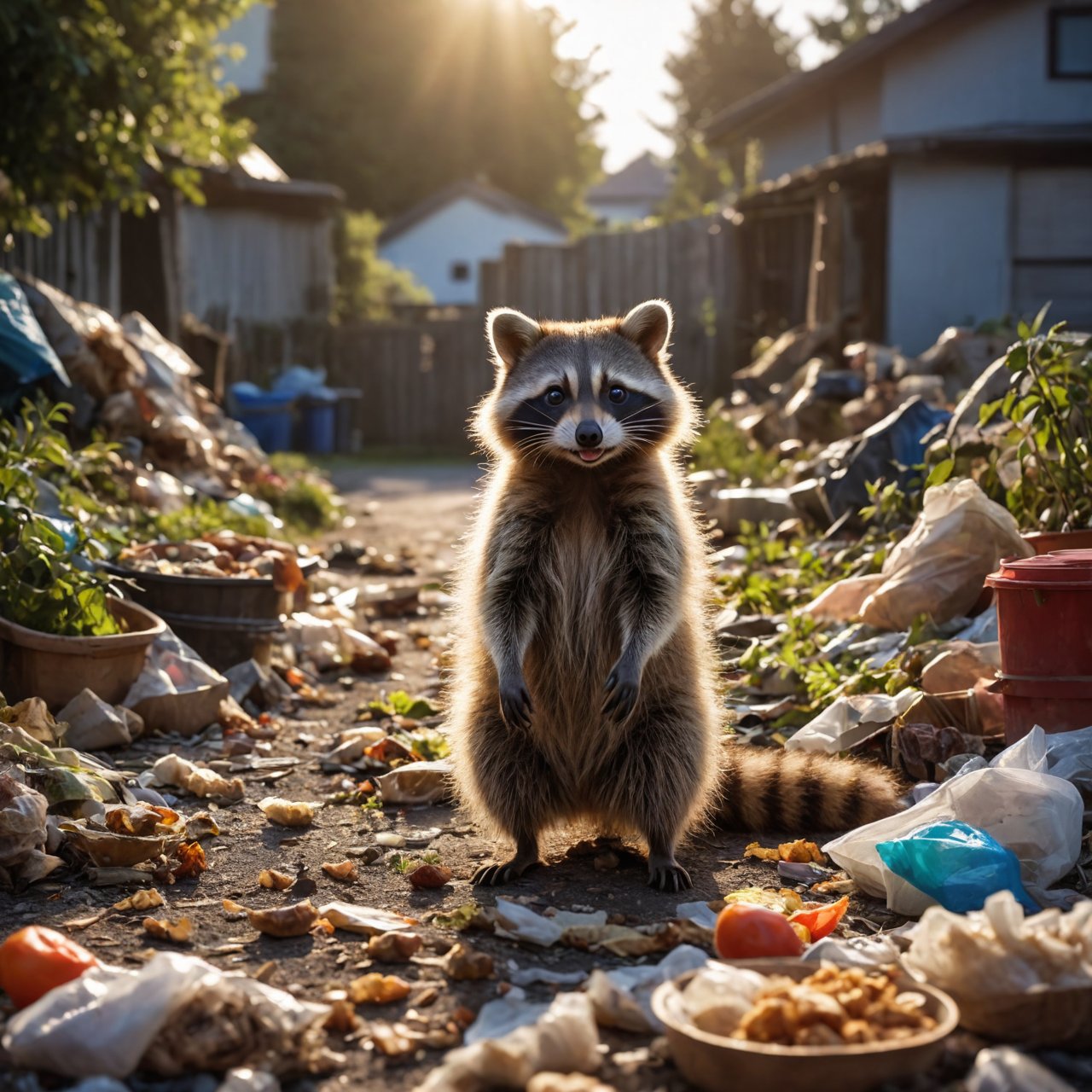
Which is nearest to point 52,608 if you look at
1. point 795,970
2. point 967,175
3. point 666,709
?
point 666,709

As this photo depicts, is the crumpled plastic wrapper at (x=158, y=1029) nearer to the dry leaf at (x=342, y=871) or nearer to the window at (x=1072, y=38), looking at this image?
the dry leaf at (x=342, y=871)

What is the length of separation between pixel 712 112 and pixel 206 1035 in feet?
151

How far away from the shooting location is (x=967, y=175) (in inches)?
621

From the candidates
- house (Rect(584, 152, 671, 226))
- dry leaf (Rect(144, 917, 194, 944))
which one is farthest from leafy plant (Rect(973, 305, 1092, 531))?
house (Rect(584, 152, 671, 226))

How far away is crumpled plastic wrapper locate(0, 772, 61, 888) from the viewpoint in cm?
373

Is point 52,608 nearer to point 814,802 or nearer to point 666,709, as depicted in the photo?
point 666,709

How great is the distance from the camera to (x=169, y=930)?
3.36 metres

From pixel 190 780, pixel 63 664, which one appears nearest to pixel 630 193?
pixel 63 664

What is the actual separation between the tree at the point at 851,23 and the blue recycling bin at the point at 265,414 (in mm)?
29839

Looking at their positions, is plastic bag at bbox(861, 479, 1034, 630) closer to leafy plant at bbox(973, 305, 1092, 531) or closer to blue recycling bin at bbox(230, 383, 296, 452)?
leafy plant at bbox(973, 305, 1092, 531)

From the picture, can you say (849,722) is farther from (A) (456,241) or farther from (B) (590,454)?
(A) (456,241)

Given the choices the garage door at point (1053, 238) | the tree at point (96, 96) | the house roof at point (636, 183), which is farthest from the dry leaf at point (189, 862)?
the house roof at point (636, 183)

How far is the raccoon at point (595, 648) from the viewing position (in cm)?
406

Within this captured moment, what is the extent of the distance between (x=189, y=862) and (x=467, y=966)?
1.21 meters
